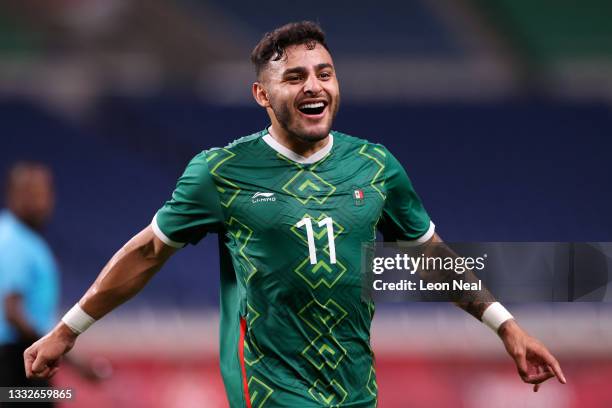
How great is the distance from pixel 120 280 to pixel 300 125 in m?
0.81

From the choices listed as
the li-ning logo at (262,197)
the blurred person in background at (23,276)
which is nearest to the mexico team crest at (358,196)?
the li-ning logo at (262,197)

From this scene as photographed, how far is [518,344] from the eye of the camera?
3787 mm

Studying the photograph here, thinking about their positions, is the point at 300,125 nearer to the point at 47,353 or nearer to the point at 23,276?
the point at 47,353

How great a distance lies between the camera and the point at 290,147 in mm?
3834

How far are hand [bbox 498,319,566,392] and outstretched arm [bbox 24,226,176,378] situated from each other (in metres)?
1.20

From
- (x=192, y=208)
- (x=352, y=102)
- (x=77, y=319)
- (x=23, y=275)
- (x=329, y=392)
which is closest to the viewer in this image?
(x=329, y=392)

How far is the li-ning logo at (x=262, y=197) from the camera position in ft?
12.2

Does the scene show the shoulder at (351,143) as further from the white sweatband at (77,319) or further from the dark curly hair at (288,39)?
the white sweatband at (77,319)

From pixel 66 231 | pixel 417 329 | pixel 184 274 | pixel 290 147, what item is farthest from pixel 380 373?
pixel 290 147

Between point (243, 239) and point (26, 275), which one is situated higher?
point (26, 275)

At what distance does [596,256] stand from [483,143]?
7.21 m

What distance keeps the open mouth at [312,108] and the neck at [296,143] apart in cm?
11

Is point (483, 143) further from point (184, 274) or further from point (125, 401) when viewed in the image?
point (125, 401)

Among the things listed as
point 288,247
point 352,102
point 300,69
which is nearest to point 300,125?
point 300,69
